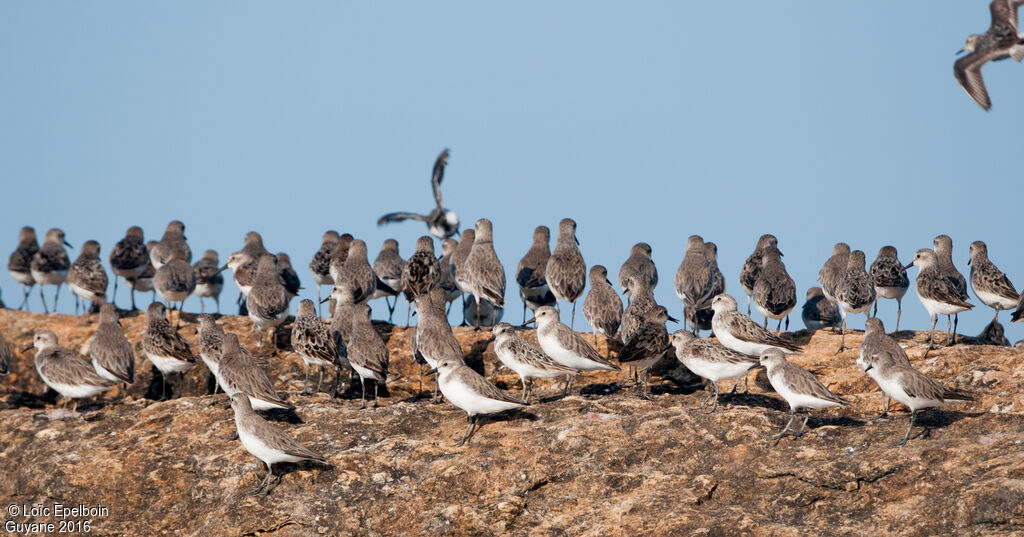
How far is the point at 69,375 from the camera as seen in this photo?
18.2 meters

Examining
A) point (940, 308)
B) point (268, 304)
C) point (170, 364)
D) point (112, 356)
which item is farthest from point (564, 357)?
point (112, 356)

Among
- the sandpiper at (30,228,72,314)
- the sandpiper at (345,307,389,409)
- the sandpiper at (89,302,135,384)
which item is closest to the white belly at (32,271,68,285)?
the sandpiper at (30,228,72,314)

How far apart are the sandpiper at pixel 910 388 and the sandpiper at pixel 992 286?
542cm

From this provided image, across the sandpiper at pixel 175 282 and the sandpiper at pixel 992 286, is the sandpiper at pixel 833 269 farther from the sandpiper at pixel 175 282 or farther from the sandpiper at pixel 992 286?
the sandpiper at pixel 175 282

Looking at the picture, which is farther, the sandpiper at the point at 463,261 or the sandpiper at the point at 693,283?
the sandpiper at the point at 463,261

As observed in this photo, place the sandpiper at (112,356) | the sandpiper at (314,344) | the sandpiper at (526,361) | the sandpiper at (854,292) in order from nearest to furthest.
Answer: the sandpiper at (526,361) → the sandpiper at (314,344) → the sandpiper at (112,356) → the sandpiper at (854,292)

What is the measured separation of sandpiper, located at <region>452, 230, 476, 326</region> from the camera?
2181 cm

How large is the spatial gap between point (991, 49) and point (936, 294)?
13.6 feet

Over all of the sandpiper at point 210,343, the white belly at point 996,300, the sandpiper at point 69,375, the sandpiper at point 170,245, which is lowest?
the sandpiper at point 69,375

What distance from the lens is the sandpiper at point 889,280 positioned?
795 inches

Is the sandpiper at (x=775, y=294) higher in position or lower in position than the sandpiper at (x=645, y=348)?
higher

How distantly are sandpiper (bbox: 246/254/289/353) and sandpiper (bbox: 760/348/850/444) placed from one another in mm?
9685

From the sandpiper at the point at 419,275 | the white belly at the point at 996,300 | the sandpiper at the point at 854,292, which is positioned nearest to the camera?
the white belly at the point at 996,300

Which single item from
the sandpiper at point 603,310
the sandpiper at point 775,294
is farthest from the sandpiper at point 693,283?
the sandpiper at point 603,310
